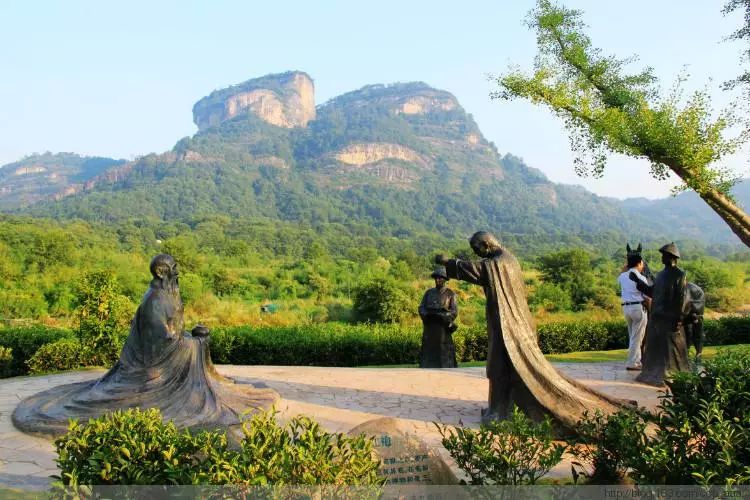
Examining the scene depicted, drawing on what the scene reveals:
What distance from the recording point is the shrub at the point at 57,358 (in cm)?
973

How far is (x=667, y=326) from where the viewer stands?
8109 millimetres

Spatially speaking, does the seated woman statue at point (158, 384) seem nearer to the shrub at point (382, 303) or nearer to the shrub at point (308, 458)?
the shrub at point (308, 458)

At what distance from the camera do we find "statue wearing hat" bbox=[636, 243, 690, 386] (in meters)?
7.97

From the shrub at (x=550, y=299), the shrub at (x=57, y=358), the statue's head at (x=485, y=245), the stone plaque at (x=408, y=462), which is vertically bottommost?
the shrub at (x=57, y=358)

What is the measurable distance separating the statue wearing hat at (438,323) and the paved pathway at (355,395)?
15.6 inches

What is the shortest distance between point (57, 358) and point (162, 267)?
17.0 ft

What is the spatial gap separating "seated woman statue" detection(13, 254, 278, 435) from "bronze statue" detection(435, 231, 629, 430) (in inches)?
103

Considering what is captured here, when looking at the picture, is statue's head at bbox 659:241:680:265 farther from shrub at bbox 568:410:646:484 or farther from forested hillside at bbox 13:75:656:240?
forested hillside at bbox 13:75:656:240

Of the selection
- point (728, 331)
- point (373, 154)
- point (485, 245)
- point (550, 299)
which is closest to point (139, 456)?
point (485, 245)

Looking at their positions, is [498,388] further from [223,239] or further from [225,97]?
[225,97]

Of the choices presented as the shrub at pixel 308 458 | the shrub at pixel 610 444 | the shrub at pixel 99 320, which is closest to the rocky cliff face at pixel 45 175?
the shrub at pixel 99 320

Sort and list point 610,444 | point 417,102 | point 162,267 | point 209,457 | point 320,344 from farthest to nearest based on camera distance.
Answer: point 417,102 → point 320,344 → point 162,267 → point 610,444 → point 209,457

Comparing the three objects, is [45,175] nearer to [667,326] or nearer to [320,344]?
[320,344]

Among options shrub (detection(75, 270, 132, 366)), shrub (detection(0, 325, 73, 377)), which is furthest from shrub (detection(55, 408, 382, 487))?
shrub (detection(0, 325, 73, 377))
